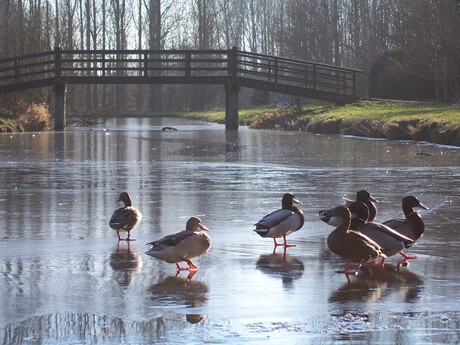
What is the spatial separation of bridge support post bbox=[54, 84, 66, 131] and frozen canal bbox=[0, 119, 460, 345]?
26532 mm

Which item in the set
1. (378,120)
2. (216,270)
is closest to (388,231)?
(216,270)

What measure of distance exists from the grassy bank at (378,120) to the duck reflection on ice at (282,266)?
19.4 metres

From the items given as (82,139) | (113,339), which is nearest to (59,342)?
(113,339)

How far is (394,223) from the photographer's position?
34.3 ft

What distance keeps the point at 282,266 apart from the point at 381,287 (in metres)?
1.22

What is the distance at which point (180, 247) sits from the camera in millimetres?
9312

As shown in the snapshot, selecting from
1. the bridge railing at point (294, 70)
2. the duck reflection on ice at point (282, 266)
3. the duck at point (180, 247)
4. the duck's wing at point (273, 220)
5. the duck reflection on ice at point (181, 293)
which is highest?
the bridge railing at point (294, 70)

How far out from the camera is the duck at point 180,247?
9305mm

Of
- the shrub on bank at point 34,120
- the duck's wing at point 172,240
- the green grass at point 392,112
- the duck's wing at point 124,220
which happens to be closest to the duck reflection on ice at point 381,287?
the duck's wing at point 172,240

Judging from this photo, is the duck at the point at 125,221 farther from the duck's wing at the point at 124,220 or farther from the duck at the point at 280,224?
the duck at the point at 280,224

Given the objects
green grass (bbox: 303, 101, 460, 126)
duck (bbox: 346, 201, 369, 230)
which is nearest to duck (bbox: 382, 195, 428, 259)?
duck (bbox: 346, 201, 369, 230)

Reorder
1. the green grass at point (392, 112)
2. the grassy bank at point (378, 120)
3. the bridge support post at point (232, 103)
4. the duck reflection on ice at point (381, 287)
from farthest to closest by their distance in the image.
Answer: the bridge support post at point (232, 103) → the green grass at point (392, 112) → the grassy bank at point (378, 120) → the duck reflection on ice at point (381, 287)

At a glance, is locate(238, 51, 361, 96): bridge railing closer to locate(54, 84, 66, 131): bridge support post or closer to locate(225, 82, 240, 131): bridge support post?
locate(225, 82, 240, 131): bridge support post

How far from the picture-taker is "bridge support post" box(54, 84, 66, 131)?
153 feet
